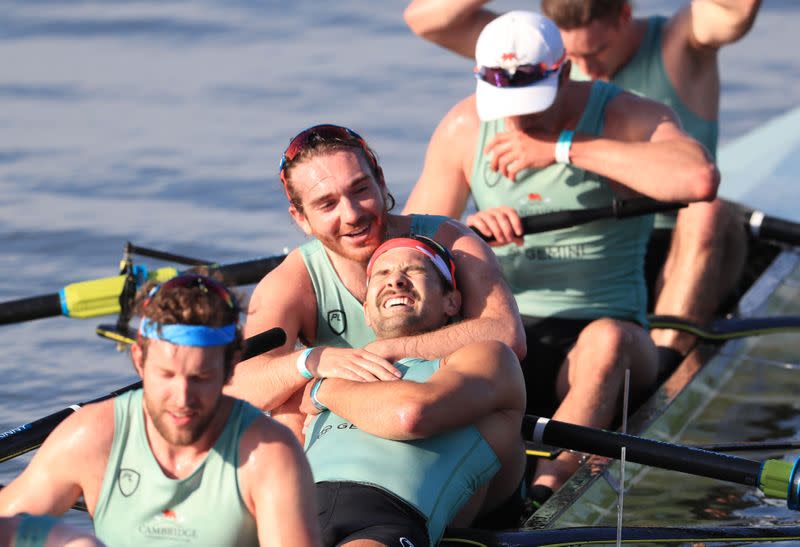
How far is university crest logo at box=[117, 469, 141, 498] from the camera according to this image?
3.06m

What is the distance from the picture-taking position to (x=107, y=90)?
431 inches

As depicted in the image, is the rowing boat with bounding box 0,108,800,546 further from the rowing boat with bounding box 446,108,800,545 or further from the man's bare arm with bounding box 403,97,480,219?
the man's bare arm with bounding box 403,97,480,219

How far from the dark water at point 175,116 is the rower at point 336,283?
152 cm

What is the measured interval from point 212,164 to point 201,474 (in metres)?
6.68

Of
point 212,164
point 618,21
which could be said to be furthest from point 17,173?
point 618,21

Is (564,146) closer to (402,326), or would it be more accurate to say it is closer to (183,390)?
(402,326)

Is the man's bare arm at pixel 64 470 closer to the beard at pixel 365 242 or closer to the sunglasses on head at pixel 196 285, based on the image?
the sunglasses on head at pixel 196 285

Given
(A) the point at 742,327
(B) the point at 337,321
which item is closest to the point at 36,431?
(B) the point at 337,321

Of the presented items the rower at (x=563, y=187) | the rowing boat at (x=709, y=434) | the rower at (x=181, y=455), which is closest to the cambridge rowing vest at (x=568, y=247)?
the rower at (x=563, y=187)

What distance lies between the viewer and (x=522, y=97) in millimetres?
4840

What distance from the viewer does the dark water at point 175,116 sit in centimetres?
774

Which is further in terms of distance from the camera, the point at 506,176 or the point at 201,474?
the point at 506,176

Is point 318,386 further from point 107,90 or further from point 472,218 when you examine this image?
point 107,90

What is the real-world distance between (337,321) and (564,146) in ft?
3.64
